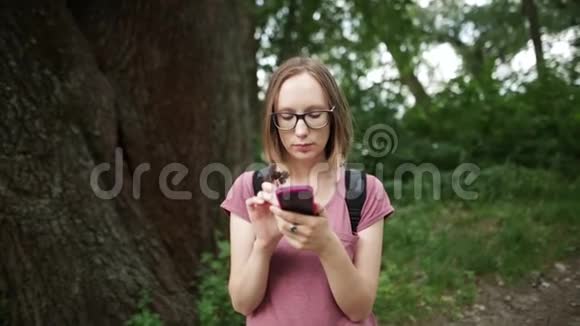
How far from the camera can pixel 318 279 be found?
1.58 meters

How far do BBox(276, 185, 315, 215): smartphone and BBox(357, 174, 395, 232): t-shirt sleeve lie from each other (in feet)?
1.07

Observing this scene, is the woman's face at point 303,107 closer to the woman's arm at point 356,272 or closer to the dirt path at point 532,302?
the woman's arm at point 356,272

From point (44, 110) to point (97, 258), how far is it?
3.07ft

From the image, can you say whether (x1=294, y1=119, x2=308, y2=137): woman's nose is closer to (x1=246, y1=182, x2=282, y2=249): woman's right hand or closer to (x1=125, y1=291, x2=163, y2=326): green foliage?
(x1=246, y1=182, x2=282, y2=249): woman's right hand

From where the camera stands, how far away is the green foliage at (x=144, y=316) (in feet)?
10.8

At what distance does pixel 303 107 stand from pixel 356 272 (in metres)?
0.50

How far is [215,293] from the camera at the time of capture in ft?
12.7

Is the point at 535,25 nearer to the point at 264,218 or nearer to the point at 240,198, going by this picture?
the point at 240,198

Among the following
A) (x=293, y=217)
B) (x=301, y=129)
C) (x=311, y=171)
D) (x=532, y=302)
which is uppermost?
(x=301, y=129)

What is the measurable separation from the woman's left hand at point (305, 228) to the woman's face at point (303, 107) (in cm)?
31

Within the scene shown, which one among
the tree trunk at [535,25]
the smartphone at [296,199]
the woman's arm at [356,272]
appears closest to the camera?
the smartphone at [296,199]

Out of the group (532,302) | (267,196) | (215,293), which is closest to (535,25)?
(532,302)

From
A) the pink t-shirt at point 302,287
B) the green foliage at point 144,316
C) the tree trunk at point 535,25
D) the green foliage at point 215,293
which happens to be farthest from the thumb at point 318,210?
the tree trunk at point 535,25

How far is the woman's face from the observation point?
162 centimetres
